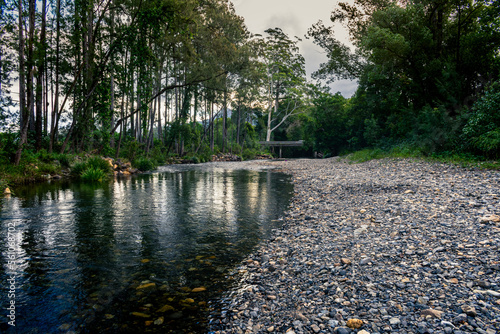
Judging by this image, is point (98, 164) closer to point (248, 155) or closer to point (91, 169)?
point (91, 169)

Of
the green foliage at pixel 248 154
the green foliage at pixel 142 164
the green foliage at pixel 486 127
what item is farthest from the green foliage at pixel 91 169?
the green foliage at pixel 248 154

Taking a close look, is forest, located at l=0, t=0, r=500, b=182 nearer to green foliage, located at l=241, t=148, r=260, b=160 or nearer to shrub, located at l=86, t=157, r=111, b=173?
shrub, located at l=86, t=157, r=111, b=173

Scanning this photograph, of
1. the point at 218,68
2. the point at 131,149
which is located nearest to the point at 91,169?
the point at 131,149

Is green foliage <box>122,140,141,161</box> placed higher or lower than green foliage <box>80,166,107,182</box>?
higher

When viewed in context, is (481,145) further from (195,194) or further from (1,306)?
(1,306)

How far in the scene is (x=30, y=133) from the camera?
18.1 meters

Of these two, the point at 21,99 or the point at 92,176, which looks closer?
the point at 21,99

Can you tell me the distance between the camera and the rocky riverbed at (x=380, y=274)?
8.84 ft

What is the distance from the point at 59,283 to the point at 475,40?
79.0 ft

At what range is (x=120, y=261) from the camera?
4488 millimetres

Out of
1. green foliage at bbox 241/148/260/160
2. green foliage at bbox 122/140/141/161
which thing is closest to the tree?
green foliage at bbox 241/148/260/160

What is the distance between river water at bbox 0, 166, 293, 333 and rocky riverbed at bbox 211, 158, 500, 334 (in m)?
0.51

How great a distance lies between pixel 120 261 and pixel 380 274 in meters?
4.08

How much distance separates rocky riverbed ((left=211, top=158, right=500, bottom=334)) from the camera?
2.70 meters
